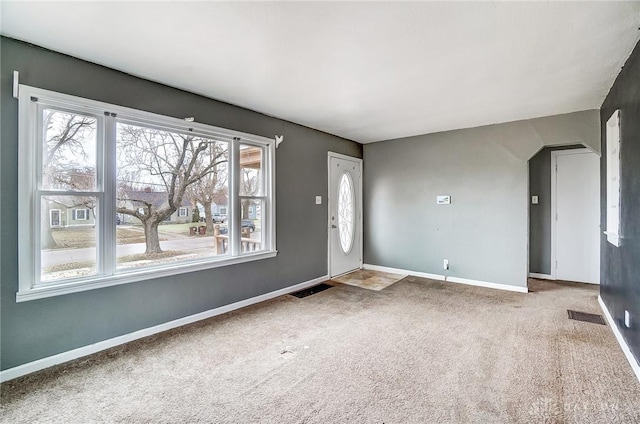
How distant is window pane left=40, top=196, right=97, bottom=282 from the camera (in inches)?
94.7

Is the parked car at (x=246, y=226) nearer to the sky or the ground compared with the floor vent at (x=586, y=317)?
nearer to the sky

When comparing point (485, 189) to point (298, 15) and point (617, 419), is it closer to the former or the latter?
point (617, 419)

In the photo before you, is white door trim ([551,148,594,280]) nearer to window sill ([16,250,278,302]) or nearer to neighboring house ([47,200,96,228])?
window sill ([16,250,278,302])

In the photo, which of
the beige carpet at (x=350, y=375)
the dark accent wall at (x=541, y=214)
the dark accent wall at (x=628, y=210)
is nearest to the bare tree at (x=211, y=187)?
the beige carpet at (x=350, y=375)

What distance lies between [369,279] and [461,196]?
2.02 meters

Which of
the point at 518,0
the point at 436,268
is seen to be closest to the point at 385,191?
the point at 436,268

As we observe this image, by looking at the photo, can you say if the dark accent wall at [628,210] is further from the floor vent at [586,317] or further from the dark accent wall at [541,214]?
the dark accent wall at [541,214]

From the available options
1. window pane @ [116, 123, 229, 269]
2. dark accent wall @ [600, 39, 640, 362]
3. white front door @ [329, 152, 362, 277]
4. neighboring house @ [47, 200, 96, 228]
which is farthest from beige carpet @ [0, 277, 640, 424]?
white front door @ [329, 152, 362, 277]

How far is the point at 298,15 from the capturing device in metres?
1.95

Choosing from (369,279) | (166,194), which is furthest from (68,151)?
(369,279)

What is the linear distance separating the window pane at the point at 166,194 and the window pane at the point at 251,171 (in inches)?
9.7

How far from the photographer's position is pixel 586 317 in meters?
3.37

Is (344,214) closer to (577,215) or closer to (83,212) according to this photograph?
(577,215)

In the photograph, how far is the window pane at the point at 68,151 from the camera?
2.41 meters
